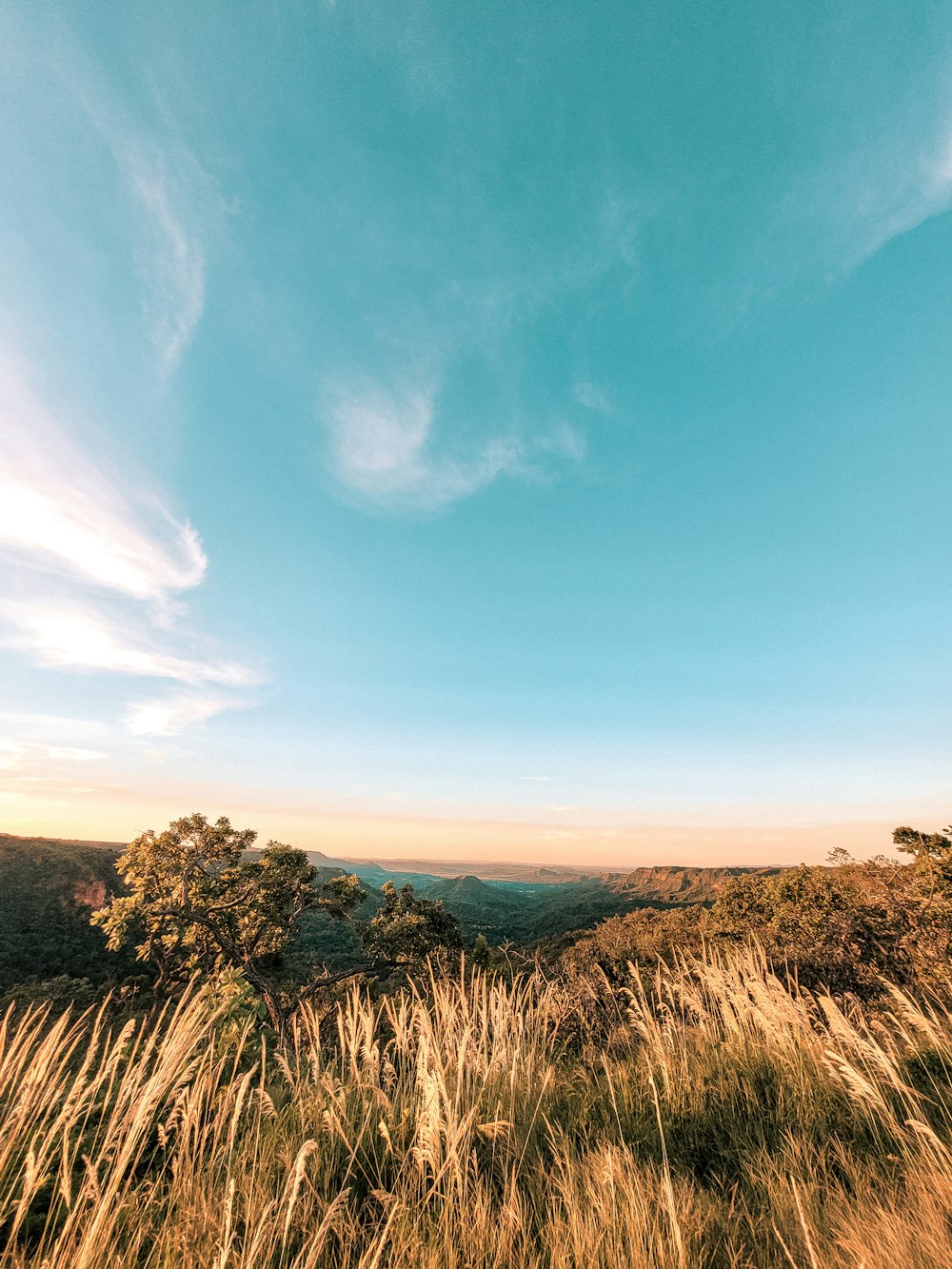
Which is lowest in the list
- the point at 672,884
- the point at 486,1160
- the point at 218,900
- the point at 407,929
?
the point at 672,884

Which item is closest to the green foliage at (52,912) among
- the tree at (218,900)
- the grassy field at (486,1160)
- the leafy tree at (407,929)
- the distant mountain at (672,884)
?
the tree at (218,900)

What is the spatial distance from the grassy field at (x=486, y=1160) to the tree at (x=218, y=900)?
1062 centimetres

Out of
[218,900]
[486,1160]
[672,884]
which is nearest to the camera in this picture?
[486,1160]

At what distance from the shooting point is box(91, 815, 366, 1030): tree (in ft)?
42.6

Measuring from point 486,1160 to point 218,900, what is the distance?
14.8 m

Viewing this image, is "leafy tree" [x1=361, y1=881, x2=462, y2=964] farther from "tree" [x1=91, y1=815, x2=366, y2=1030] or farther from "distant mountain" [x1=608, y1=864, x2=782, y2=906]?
"distant mountain" [x1=608, y1=864, x2=782, y2=906]

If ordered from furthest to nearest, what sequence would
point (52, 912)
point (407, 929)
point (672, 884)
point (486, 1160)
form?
1. point (672, 884)
2. point (52, 912)
3. point (407, 929)
4. point (486, 1160)

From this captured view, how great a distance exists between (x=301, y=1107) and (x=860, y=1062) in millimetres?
4607

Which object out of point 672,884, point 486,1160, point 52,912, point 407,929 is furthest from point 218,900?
point 672,884

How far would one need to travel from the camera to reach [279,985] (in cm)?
1667

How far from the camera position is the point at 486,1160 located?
10.3 ft

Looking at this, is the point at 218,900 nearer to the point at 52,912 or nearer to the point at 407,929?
the point at 407,929

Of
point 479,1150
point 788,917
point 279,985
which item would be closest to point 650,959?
point 788,917

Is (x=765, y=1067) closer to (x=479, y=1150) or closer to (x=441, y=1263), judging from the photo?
(x=479, y=1150)
